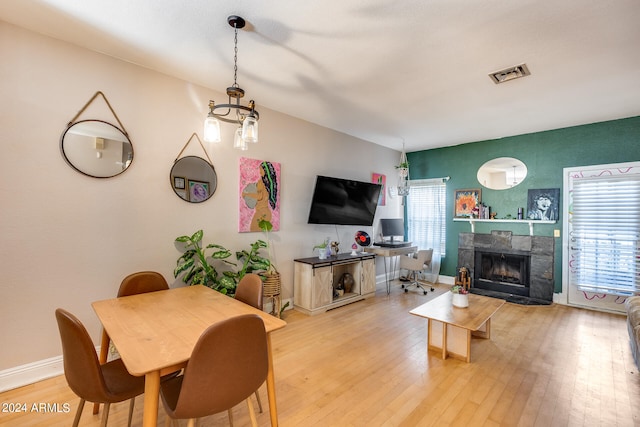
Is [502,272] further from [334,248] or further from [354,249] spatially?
Result: [334,248]

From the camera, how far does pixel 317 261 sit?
3932 mm

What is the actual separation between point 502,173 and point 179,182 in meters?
5.08

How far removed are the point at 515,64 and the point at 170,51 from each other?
306 centimetres

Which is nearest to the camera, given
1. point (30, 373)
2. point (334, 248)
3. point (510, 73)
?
point (30, 373)

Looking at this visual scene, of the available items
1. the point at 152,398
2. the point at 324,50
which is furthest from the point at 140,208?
the point at 324,50

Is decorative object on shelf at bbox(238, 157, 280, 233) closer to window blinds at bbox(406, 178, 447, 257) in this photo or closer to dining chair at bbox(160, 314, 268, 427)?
dining chair at bbox(160, 314, 268, 427)

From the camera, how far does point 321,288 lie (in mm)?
3893

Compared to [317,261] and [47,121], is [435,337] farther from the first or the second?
[47,121]

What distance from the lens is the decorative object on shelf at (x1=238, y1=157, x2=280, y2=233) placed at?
3.47 meters

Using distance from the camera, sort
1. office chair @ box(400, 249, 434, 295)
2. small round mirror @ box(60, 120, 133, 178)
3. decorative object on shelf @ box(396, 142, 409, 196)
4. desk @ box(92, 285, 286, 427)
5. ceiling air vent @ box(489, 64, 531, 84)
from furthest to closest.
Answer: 1. decorative object on shelf @ box(396, 142, 409, 196)
2. office chair @ box(400, 249, 434, 295)
3. ceiling air vent @ box(489, 64, 531, 84)
4. small round mirror @ box(60, 120, 133, 178)
5. desk @ box(92, 285, 286, 427)

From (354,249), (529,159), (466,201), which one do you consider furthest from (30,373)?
(529,159)

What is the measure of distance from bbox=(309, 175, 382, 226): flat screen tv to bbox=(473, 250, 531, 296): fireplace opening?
2.16 metres

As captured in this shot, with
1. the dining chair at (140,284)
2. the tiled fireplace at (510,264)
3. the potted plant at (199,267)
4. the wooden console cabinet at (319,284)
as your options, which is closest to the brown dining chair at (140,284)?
the dining chair at (140,284)

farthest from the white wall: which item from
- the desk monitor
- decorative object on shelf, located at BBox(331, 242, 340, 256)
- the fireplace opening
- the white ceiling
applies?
the fireplace opening
